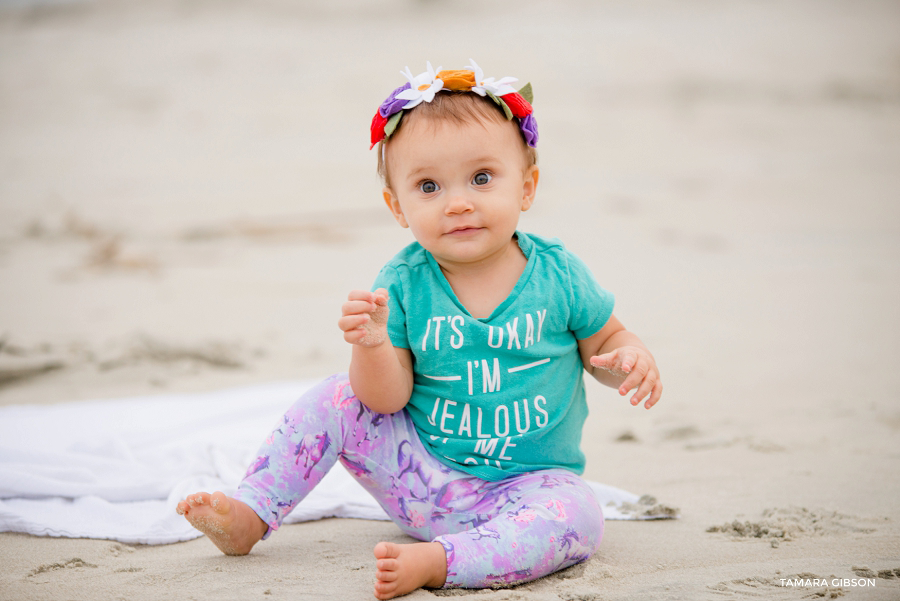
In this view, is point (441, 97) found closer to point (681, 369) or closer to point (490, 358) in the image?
point (490, 358)

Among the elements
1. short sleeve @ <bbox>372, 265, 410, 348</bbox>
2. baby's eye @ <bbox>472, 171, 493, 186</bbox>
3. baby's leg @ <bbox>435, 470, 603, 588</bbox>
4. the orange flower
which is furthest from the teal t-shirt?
the orange flower

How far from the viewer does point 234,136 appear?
1135 centimetres

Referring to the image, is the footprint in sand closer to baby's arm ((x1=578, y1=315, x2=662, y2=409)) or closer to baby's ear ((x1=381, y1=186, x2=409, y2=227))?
baby's arm ((x1=578, y1=315, x2=662, y2=409))

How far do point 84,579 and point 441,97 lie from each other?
142 cm

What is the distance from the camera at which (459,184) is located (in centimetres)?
196

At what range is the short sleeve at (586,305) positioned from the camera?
2.06 metres

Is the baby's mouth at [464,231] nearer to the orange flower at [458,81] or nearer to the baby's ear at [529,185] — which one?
the baby's ear at [529,185]

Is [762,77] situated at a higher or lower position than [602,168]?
higher

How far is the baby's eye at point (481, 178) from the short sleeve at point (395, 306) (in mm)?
Result: 316

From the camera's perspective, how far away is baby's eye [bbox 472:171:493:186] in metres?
1.99

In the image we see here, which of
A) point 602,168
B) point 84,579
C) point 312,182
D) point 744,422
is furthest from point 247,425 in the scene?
point 602,168

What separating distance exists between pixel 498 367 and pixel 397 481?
15.2 inches

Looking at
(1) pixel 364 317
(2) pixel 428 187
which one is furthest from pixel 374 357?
(2) pixel 428 187

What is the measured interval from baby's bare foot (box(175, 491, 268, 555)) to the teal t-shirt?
1.55 ft
